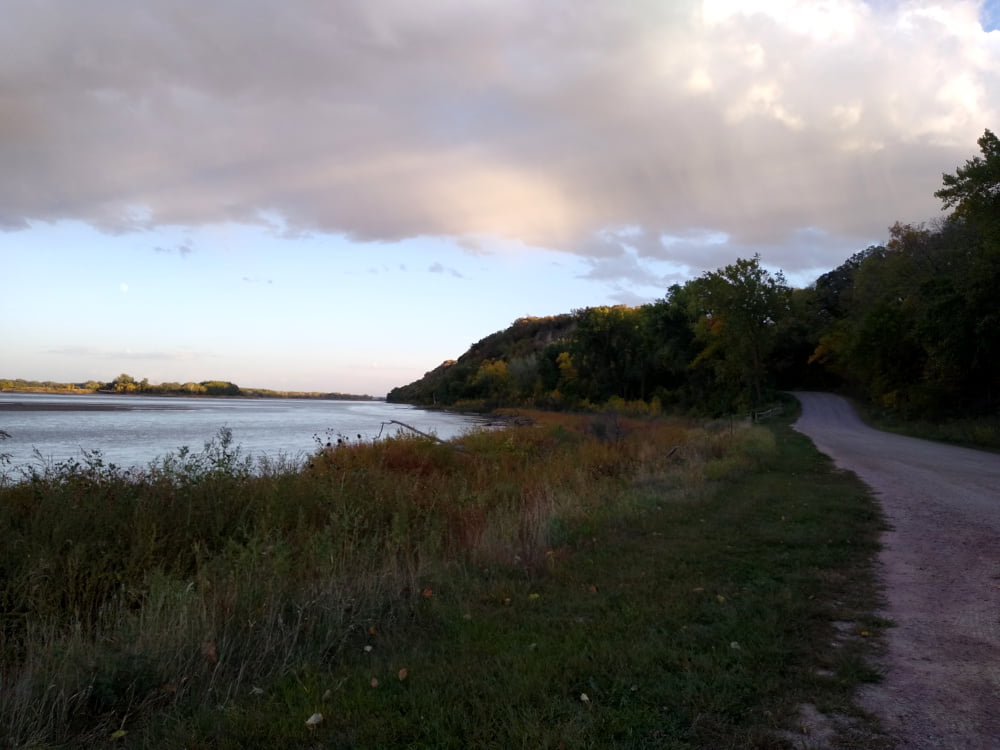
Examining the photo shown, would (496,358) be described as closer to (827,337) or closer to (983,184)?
(827,337)

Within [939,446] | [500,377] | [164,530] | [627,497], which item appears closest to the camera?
[164,530]

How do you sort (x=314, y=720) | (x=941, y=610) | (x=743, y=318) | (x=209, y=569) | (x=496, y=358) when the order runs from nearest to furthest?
1. (x=314, y=720)
2. (x=941, y=610)
3. (x=209, y=569)
4. (x=743, y=318)
5. (x=496, y=358)

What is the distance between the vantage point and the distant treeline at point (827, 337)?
2797cm

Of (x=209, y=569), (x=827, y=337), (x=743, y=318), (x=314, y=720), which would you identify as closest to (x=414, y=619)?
(x=314, y=720)

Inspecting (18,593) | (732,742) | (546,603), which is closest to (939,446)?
(546,603)

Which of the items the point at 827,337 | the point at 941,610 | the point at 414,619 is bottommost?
the point at 414,619

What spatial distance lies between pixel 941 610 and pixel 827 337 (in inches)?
2506

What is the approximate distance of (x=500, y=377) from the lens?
11262 centimetres

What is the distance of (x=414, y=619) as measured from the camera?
6074 mm

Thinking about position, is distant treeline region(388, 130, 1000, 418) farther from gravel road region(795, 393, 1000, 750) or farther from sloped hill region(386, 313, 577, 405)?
gravel road region(795, 393, 1000, 750)

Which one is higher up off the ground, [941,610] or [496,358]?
[496,358]

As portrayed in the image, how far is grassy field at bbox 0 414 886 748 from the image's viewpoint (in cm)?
402

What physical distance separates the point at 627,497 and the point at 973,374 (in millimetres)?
28488

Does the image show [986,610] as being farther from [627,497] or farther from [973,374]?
[973,374]
